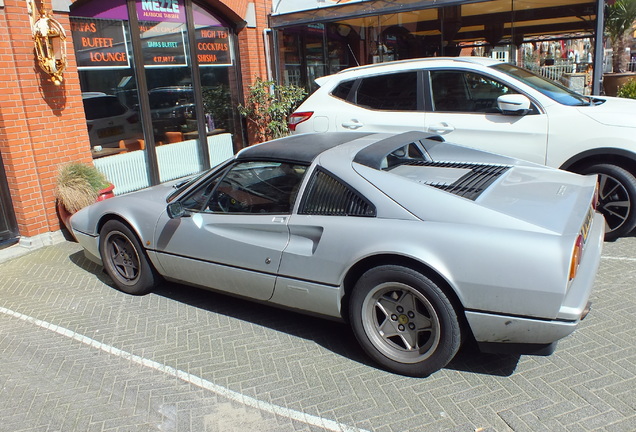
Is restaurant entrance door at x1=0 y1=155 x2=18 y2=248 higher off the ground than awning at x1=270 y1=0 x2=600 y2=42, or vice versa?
awning at x1=270 y1=0 x2=600 y2=42

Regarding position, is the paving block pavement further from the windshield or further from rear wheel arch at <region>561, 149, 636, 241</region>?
the windshield

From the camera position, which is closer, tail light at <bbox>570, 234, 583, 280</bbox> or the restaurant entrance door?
tail light at <bbox>570, 234, 583, 280</bbox>

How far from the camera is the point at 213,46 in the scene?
32.3ft

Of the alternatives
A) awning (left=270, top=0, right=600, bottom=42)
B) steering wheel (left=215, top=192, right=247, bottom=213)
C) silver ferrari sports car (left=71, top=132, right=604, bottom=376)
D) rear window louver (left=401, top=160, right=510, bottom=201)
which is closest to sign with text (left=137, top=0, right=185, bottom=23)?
awning (left=270, top=0, right=600, bottom=42)

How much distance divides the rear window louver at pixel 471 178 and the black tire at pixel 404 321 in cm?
70

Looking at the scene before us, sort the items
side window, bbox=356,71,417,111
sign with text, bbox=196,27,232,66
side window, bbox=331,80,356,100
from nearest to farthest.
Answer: side window, bbox=356,71,417,111, side window, bbox=331,80,356,100, sign with text, bbox=196,27,232,66

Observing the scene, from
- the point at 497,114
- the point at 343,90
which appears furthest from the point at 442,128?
the point at 343,90

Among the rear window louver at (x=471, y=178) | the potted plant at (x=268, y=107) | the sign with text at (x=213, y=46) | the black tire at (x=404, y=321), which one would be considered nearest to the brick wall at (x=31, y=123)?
the sign with text at (x=213, y=46)

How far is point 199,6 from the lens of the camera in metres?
9.51

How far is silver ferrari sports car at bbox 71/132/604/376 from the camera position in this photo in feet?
9.96

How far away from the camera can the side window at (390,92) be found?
6738mm

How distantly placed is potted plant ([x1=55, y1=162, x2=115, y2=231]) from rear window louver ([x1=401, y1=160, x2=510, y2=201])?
4.25 m

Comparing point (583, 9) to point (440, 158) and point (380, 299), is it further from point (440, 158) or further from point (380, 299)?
point (380, 299)

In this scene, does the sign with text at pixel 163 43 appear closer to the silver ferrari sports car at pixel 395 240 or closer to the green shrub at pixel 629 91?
the silver ferrari sports car at pixel 395 240
